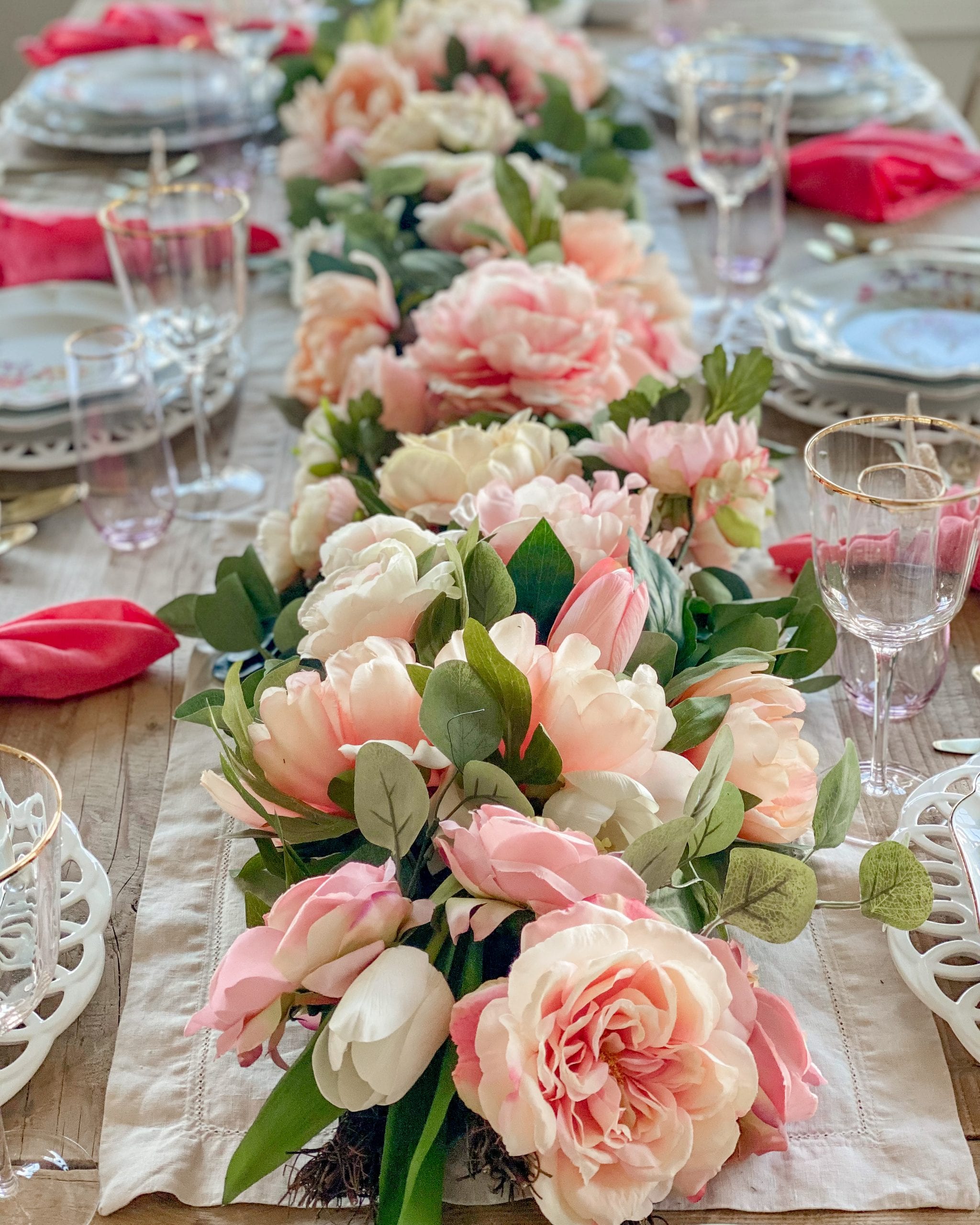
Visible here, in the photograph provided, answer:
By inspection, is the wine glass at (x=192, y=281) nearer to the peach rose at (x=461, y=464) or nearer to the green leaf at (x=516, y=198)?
the green leaf at (x=516, y=198)

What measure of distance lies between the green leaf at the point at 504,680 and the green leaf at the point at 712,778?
0.23 ft

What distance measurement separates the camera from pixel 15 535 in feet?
3.22

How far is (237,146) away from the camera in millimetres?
1730

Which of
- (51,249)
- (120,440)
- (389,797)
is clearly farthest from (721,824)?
(51,249)

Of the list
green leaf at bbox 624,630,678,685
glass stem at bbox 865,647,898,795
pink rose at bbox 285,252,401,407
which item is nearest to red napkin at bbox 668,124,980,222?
pink rose at bbox 285,252,401,407

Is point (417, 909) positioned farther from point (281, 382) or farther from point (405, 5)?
point (405, 5)

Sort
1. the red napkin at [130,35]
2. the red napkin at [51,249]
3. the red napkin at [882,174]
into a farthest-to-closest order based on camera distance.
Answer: the red napkin at [130,35] → the red napkin at [882,174] → the red napkin at [51,249]

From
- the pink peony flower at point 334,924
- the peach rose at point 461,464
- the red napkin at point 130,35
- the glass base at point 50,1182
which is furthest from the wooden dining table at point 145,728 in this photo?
the red napkin at point 130,35

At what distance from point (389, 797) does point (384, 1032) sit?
0.29 feet

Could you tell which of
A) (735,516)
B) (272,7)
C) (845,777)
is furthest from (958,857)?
(272,7)

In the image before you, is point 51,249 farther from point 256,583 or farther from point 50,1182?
point 50,1182

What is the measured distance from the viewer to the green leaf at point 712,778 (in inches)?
19.9

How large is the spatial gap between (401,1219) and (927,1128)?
8.6 inches

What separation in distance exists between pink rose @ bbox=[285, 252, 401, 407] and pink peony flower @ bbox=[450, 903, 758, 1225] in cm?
65
